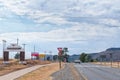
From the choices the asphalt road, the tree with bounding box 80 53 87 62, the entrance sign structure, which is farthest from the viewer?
the tree with bounding box 80 53 87 62

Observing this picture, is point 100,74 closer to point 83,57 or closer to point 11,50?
point 11,50

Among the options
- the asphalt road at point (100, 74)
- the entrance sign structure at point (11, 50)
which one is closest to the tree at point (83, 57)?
the entrance sign structure at point (11, 50)

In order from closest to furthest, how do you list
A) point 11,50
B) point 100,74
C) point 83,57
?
point 100,74, point 11,50, point 83,57

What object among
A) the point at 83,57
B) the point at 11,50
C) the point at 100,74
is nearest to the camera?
the point at 100,74

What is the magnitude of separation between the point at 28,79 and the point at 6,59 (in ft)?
177

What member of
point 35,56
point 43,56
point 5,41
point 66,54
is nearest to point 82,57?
point 66,54

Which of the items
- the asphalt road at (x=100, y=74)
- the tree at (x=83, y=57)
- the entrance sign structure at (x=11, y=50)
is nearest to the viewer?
the asphalt road at (x=100, y=74)

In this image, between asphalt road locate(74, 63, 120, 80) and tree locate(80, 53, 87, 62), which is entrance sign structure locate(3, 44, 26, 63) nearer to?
asphalt road locate(74, 63, 120, 80)

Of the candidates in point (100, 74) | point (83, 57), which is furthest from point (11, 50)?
point (83, 57)

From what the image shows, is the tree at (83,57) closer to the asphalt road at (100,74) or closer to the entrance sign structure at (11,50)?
the entrance sign structure at (11,50)

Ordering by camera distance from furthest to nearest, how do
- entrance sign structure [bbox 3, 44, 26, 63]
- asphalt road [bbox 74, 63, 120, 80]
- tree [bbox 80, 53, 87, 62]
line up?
tree [bbox 80, 53, 87, 62] → entrance sign structure [bbox 3, 44, 26, 63] → asphalt road [bbox 74, 63, 120, 80]

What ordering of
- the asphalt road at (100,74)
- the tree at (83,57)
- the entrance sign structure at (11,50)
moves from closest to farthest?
the asphalt road at (100,74) < the entrance sign structure at (11,50) < the tree at (83,57)

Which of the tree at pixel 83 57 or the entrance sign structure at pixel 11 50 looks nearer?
the entrance sign structure at pixel 11 50

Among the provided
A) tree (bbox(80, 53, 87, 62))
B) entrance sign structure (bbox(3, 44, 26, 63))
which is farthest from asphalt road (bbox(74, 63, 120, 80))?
tree (bbox(80, 53, 87, 62))
